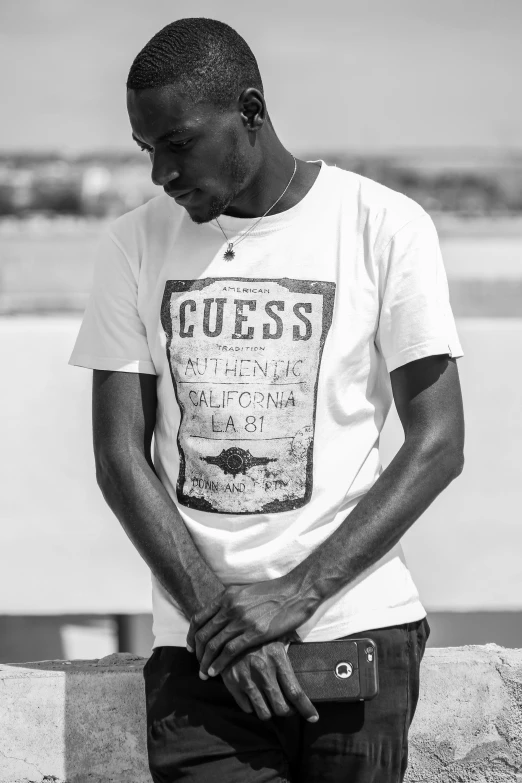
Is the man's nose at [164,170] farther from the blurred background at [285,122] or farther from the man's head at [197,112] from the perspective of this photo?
the blurred background at [285,122]

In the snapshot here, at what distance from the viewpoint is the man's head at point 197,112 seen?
1.57 meters

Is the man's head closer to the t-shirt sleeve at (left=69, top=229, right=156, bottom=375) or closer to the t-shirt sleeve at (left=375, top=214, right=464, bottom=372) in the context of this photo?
the t-shirt sleeve at (left=69, top=229, right=156, bottom=375)

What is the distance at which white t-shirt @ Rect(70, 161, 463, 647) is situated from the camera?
61.4 inches

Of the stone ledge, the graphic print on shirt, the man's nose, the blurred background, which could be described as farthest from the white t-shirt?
the blurred background

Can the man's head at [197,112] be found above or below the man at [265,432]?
above

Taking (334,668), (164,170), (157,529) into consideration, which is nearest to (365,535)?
(334,668)

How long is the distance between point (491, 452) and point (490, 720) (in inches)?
31.1

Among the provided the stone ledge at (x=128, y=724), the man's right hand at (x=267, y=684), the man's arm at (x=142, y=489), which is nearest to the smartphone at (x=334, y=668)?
the man's right hand at (x=267, y=684)

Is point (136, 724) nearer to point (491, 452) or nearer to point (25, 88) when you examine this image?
point (491, 452)

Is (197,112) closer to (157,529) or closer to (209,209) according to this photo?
(209,209)

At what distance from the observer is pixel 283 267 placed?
1.61 metres

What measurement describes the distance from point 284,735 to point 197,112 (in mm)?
933

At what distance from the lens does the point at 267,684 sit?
4.93 feet

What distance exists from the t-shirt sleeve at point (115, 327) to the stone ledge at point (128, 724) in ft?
2.25
